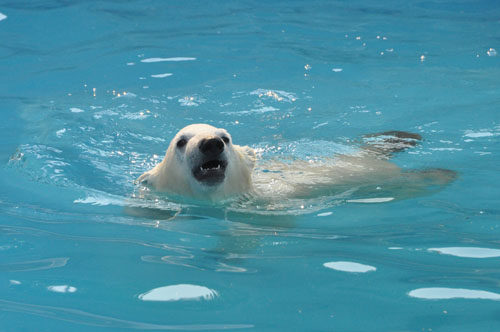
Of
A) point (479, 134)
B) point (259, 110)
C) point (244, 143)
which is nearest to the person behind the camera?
point (479, 134)

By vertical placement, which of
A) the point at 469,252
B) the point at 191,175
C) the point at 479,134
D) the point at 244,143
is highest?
the point at 479,134

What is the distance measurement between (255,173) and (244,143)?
1.07 meters

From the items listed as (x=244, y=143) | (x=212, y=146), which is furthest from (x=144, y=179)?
(x=244, y=143)

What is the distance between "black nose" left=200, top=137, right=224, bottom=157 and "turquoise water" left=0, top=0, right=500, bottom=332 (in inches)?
15.5

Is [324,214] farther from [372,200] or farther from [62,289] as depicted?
[62,289]

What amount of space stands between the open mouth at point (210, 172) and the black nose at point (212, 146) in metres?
0.11

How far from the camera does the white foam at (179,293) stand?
104 inches

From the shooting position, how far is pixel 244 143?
245 inches

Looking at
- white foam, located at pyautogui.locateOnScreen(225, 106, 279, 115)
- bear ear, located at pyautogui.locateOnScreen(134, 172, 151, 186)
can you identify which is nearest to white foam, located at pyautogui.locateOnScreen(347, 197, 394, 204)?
bear ear, located at pyautogui.locateOnScreen(134, 172, 151, 186)

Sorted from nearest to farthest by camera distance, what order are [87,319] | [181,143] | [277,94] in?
[87,319] < [181,143] < [277,94]

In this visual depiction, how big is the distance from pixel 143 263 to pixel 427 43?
23.8 feet

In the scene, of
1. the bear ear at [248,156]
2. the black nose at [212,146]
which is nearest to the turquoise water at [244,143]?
the black nose at [212,146]

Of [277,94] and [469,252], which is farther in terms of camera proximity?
[277,94]

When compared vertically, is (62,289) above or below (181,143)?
below
